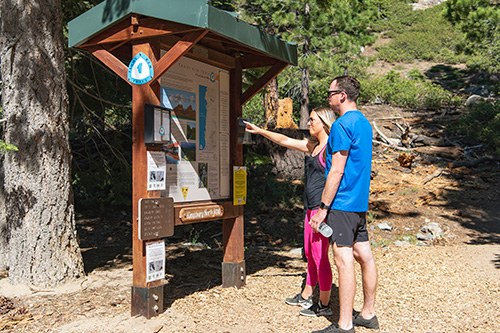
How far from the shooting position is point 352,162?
3.61 m

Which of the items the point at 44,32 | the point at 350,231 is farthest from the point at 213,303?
the point at 44,32

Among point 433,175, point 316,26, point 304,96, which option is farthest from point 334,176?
point 316,26

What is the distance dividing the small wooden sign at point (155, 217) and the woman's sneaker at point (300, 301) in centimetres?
139

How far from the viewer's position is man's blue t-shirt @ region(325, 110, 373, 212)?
3.58m

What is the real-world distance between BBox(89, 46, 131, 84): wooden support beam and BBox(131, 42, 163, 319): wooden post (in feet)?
0.70

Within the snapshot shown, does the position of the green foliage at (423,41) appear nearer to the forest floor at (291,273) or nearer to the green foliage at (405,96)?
the green foliage at (405,96)

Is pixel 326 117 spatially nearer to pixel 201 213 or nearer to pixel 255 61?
pixel 201 213

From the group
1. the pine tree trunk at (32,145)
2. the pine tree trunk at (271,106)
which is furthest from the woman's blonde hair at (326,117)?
the pine tree trunk at (271,106)

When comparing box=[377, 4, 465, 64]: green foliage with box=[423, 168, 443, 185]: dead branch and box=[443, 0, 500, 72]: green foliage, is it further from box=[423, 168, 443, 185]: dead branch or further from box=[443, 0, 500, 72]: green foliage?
box=[423, 168, 443, 185]: dead branch

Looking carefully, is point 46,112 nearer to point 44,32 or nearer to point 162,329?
point 44,32

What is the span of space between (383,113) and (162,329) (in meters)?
14.7

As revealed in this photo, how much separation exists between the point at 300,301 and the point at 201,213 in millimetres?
1296

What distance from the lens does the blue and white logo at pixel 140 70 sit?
3992 millimetres

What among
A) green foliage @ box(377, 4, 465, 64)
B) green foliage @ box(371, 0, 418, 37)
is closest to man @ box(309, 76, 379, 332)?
green foliage @ box(377, 4, 465, 64)
